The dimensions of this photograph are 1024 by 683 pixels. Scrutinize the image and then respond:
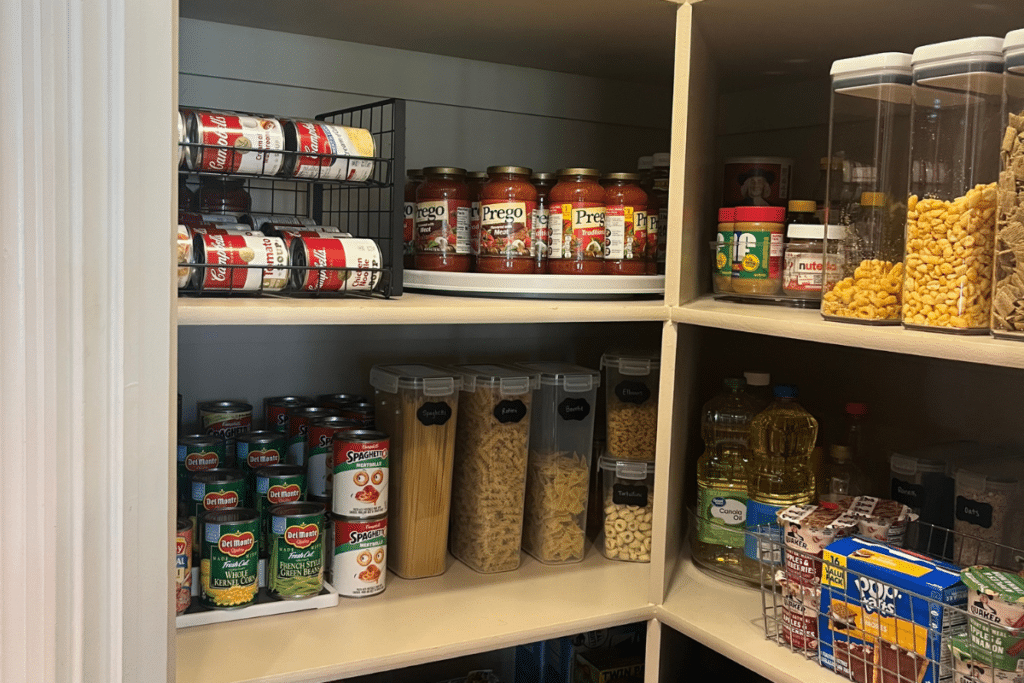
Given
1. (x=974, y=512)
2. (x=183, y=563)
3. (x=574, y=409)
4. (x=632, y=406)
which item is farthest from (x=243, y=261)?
(x=974, y=512)

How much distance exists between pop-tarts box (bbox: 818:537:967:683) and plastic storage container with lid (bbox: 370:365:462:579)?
58cm

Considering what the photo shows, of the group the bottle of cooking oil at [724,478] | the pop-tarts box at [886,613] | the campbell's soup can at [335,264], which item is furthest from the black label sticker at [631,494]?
the campbell's soup can at [335,264]

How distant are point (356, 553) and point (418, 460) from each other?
0.17 metres

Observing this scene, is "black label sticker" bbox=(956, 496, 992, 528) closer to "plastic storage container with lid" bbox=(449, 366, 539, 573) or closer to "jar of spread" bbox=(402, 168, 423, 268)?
"plastic storage container with lid" bbox=(449, 366, 539, 573)

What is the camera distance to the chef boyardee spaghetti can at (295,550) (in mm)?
1229

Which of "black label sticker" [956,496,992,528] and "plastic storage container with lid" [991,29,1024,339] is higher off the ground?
"plastic storage container with lid" [991,29,1024,339]

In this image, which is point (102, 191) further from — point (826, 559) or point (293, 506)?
point (826, 559)

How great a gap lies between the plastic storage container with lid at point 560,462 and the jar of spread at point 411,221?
0.27 m

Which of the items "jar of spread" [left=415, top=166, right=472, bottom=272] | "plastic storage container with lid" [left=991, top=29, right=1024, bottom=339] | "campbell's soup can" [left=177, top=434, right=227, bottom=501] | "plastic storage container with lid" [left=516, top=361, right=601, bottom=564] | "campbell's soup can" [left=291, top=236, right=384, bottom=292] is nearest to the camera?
"plastic storage container with lid" [left=991, top=29, right=1024, bottom=339]

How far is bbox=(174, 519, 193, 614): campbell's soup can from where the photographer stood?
45.5 inches

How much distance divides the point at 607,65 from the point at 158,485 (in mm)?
1162

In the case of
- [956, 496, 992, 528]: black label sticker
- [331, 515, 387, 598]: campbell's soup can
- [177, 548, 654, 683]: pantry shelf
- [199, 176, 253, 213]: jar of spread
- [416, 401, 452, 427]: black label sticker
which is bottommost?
[177, 548, 654, 683]: pantry shelf

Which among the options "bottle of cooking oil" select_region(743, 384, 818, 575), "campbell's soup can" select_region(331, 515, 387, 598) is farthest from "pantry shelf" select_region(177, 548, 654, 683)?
"bottle of cooking oil" select_region(743, 384, 818, 575)

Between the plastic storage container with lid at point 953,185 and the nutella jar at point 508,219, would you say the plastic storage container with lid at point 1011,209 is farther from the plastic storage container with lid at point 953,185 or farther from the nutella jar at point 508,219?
the nutella jar at point 508,219
